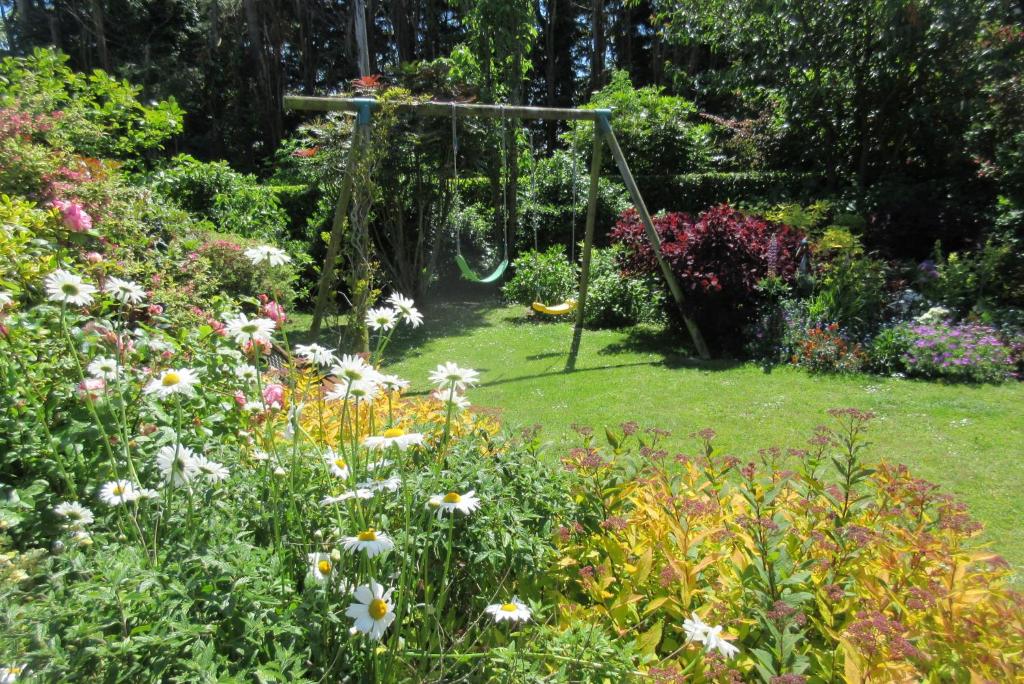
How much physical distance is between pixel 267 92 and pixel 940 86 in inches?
815

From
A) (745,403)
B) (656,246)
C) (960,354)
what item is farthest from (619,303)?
(960,354)

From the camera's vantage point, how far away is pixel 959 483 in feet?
12.6

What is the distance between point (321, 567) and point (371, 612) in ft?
0.63

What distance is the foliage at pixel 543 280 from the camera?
386 inches

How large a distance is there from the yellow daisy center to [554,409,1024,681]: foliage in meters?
0.51

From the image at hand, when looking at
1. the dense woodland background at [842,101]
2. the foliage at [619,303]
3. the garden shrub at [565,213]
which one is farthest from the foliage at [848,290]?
the garden shrub at [565,213]

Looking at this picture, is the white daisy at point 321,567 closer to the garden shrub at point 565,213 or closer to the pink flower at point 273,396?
the pink flower at point 273,396

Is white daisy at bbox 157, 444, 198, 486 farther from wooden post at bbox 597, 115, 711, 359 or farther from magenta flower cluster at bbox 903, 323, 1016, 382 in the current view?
magenta flower cluster at bbox 903, 323, 1016, 382

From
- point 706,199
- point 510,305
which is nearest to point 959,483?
point 510,305

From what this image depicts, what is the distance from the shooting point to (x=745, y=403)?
536cm

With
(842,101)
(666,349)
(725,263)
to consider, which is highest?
(842,101)

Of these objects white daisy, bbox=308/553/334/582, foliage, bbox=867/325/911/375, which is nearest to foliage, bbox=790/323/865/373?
foliage, bbox=867/325/911/375

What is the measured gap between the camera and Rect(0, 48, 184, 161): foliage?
Result: 5867mm

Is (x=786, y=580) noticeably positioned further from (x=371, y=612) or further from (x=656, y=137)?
(x=656, y=137)
